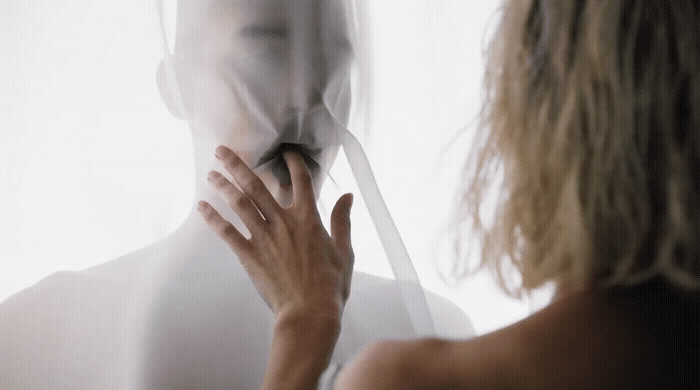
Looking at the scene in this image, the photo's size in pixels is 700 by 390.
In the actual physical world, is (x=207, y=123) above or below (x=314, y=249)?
above

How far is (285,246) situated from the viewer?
738 mm

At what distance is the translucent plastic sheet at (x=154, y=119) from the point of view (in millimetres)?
791

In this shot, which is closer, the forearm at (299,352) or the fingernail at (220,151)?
the forearm at (299,352)

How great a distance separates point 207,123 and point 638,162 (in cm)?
49

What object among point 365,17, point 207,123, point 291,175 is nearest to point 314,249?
point 291,175

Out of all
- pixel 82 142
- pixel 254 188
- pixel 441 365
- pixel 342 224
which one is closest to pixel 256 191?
pixel 254 188

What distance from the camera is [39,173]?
0.79m

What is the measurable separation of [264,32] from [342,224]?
24 centimetres

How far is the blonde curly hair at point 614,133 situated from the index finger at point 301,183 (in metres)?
0.27

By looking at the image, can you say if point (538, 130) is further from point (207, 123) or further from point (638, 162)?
point (207, 123)

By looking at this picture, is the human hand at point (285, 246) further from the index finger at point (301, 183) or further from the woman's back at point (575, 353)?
the woman's back at point (575, 353)

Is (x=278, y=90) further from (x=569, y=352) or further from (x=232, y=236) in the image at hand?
(x=569, y=352)

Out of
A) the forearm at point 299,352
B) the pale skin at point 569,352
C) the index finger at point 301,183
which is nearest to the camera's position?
the pale skin at point 569,352

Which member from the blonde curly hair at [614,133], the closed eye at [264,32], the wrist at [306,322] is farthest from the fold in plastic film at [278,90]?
the blonde curly hair at [614,133]
